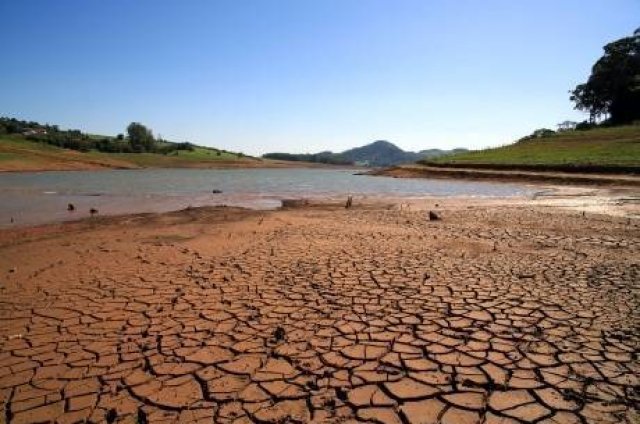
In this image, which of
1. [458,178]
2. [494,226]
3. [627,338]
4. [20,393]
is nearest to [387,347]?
[627,338]

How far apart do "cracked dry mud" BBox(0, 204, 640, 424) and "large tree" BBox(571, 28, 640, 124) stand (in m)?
64.8

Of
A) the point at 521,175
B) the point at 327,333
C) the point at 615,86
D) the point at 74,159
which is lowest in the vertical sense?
the point at 327,333

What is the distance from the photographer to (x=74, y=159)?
7369cm

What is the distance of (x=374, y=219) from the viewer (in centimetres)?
1352

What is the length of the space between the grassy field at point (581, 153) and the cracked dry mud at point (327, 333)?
25.0m

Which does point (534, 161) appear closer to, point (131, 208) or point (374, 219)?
point (374, 219)

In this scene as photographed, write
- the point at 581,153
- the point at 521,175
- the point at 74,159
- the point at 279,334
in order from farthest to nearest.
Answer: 1. the point at 74,159
2. the point at 581,153
3. the point at 521,175
4. the point at 279,334

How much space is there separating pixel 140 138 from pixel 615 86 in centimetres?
9895

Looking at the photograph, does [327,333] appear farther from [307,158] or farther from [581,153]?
[307,158]

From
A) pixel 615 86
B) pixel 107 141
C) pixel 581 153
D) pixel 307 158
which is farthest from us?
pixel 307 158

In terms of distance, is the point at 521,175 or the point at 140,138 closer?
the point at 521,175

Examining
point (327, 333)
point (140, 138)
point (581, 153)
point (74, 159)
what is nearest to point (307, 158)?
point (140, 138)

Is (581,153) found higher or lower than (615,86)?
lower

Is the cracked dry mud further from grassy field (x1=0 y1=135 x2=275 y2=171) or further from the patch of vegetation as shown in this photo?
the patch of vegetation
